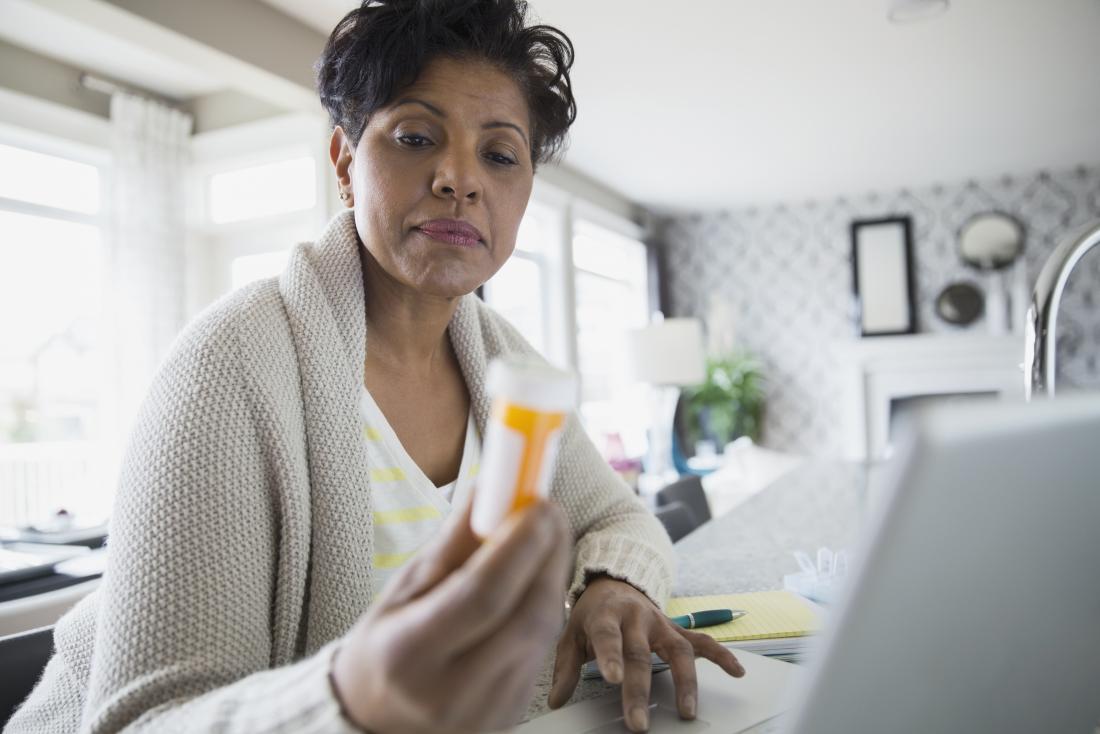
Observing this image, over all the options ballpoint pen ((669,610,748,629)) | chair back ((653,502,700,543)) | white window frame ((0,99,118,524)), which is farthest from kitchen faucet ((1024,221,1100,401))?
white window frame ((0,99,118,524))

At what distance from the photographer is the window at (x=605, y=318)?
19.6ft

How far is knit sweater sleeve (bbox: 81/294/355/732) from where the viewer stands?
0.56m

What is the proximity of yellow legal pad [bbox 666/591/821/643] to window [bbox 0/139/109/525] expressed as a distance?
11.6ft

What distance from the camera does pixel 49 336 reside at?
3.68 metres

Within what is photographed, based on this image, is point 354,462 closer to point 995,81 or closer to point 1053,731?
point 1053,731

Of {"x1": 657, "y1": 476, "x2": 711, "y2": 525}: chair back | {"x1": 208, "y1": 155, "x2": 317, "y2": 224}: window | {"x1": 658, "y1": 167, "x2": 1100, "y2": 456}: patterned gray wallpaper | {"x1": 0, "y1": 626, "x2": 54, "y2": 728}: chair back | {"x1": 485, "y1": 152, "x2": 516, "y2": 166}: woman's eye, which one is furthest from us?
{"x1": 658, "y1": 167, "x2": 1100, "y2": 456}: patterned gray wallpaper

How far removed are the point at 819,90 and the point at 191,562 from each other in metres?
4.07

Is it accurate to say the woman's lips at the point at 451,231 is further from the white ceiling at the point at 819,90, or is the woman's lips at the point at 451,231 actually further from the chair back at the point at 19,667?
the white ceiling at the point at 819,90

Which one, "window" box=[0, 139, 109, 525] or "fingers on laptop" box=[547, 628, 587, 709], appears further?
"window" box=[0, 139, 109, 525]

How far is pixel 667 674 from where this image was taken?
2.40 feet

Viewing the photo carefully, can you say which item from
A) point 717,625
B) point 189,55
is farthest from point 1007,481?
point 189,55

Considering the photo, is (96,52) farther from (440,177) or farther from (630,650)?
(630,650)

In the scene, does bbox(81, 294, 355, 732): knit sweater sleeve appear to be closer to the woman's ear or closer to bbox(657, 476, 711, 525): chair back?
the woman's ear

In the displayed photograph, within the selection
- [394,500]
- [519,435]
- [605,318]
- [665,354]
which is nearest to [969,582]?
[519,435]
